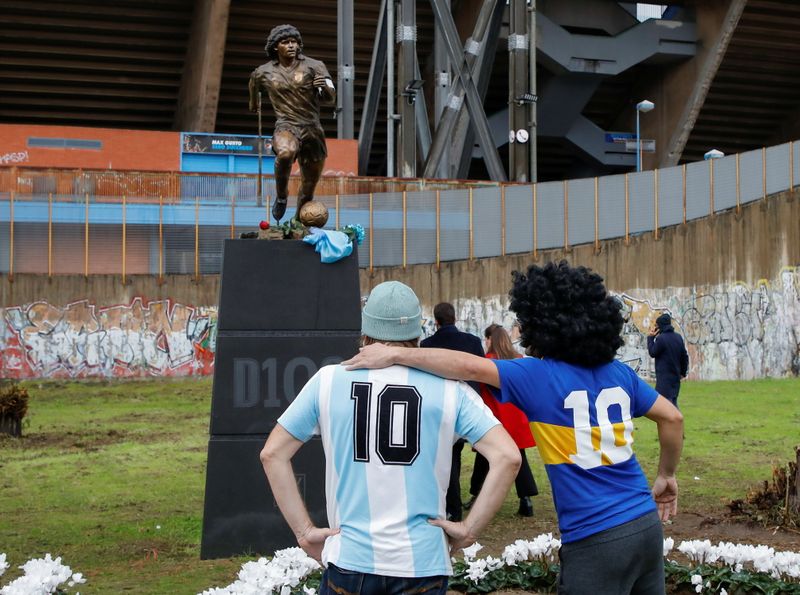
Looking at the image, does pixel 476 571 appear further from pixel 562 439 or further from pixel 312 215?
pixel 312 215

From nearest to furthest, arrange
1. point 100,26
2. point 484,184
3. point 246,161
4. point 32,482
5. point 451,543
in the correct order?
point 451,543
point 32,482
point 484,184
point 246,161
point 100,26

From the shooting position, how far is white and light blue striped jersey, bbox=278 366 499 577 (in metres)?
3.16

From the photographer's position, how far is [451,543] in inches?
130

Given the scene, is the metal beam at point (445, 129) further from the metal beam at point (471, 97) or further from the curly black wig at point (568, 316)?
the curly black wig at point (568, 316)

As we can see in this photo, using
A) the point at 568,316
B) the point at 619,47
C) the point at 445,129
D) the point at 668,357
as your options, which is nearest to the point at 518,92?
the point at 445,129

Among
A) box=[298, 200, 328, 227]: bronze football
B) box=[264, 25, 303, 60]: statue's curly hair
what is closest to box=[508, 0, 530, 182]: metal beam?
box=[264, 25, 303, 60]: statue's curly hair

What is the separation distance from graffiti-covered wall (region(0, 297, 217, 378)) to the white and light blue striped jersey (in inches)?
912

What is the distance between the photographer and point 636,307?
26.0 meters

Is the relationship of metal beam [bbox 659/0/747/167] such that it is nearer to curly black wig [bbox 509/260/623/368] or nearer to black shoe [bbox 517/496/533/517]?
black shoe [bbox 517/496/533/517]

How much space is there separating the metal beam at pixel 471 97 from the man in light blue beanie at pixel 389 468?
31365 millimetres

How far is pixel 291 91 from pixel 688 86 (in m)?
37.9

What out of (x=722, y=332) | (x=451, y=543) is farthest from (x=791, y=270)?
(x=451, y=543)

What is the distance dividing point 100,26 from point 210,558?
3399 centimetres

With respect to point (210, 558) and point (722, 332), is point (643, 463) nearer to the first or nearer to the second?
point (210, 558)
